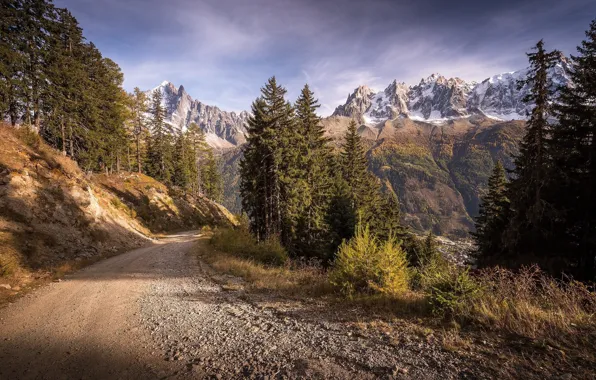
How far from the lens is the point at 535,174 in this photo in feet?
51.6

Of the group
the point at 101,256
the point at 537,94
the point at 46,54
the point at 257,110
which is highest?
the point at 46,54

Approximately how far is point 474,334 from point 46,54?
3361cm

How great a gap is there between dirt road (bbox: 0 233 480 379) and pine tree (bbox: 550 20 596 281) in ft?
51.5

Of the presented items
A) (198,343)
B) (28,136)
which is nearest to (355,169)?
(198,343)

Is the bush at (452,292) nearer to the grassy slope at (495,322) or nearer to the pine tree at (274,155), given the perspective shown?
the grassy slope at (495,322)

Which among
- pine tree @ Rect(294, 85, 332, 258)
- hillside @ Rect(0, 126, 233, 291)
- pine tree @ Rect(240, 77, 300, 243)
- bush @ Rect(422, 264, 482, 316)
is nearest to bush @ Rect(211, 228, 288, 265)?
pine tree @ Rect(240, 77, 300, 243)

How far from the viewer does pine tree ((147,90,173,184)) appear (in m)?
48.1

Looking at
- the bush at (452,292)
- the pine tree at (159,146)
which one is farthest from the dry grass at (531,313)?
the pine tree at (159,146)

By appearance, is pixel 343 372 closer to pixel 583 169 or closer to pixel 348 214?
pixel 583 169

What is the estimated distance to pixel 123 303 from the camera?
25.2 ft

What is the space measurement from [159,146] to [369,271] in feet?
182

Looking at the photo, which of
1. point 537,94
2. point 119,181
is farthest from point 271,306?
point 119,181

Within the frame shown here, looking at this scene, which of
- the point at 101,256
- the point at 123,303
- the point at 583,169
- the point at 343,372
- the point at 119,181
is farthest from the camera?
the point at 119,181

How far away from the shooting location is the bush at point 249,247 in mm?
15867
